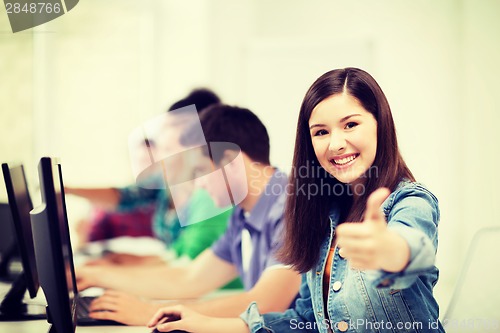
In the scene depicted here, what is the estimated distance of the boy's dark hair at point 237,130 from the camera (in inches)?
67.9

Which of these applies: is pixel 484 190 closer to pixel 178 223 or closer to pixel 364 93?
pixel 178 223

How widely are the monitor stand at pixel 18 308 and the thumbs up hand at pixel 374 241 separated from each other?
1.05 m

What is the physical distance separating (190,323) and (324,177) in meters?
0.45

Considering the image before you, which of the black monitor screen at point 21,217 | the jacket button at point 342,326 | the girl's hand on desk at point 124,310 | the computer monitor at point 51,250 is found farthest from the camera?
the girl's hand on desk at point 124,310

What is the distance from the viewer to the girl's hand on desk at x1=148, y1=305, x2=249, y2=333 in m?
1.17

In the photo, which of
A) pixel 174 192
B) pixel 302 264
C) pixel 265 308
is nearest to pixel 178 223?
pixel 174 192

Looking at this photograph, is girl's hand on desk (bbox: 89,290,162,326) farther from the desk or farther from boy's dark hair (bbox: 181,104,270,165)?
boy's dark hair (bbox: 181,104,270,165)

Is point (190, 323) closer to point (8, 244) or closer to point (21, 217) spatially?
point (21, 217)

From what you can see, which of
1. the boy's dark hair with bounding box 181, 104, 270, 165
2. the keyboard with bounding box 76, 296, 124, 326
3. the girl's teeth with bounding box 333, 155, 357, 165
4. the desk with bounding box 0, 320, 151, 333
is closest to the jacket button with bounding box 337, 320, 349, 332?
the girl's teeth with bounding box 333, 155, 357, 165

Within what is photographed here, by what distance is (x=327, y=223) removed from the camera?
117cm

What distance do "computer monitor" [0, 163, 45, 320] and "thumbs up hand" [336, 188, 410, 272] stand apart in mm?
869

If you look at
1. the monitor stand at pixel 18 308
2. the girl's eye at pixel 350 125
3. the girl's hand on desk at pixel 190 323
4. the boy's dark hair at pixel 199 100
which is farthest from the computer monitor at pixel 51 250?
the boy's dark hair at pixel 199 100

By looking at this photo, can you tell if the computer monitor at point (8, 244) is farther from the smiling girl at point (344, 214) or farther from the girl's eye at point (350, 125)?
the girl's eye at point (350, 125)

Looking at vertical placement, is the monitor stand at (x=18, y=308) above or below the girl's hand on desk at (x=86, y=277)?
above
